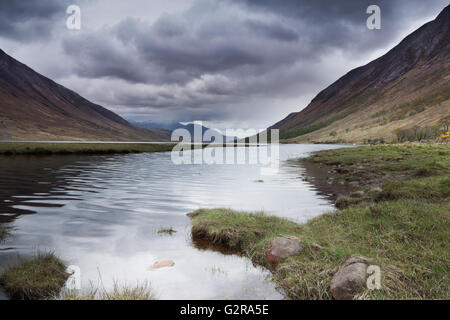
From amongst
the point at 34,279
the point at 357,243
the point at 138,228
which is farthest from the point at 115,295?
the point at 357,243

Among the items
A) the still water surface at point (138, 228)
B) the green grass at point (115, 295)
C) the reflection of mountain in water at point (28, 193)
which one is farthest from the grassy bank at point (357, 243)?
the reflection of mountain in water at point (28, 193)

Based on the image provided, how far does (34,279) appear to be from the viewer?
7281 millimetres

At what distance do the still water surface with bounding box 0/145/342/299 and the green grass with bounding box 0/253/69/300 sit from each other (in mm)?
716

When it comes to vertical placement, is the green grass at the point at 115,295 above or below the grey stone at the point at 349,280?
below

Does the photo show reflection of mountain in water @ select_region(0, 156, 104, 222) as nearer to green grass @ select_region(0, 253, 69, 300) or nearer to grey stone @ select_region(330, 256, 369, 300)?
green grass @ select_region(0, 253, 69, 300)

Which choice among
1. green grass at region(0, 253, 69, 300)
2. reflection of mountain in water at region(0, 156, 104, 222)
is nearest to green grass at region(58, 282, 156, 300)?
green grass at region(0, 253, 69, 300)

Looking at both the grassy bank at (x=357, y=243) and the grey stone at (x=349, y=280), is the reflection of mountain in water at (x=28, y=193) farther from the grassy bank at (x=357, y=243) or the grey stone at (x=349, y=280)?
the grey stone at (x=349, y=280)

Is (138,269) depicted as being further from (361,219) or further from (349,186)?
(349,186)

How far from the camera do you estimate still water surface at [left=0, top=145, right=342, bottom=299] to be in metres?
7.93

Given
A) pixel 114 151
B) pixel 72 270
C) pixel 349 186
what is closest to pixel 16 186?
pixel 72 270

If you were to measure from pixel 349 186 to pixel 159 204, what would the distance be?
706 inches

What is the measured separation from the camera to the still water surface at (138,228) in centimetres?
793

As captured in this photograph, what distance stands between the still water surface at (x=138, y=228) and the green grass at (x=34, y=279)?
2.35 feet

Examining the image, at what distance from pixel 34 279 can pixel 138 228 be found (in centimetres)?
591
